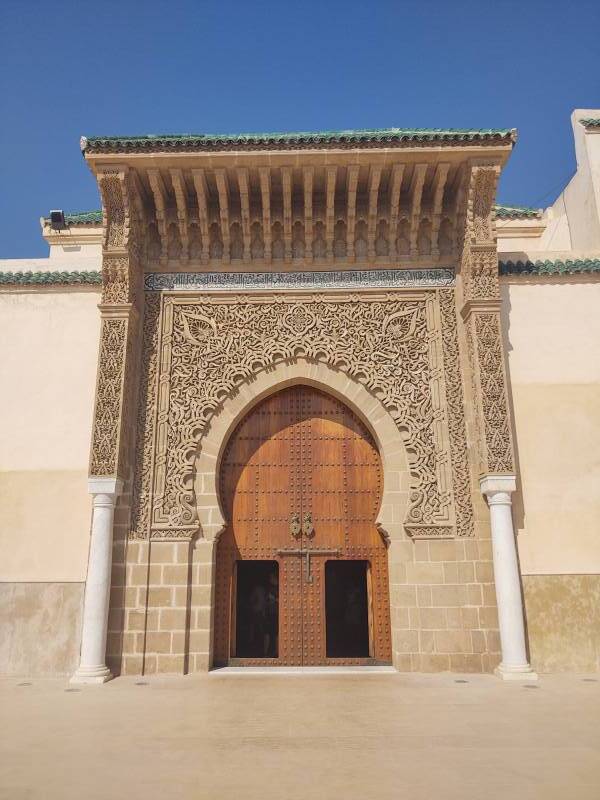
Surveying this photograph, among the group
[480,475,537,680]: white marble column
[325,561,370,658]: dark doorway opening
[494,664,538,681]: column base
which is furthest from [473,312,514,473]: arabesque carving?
[325,561,370,658]: dark doorway opening

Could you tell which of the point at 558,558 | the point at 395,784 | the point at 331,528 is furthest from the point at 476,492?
the point at 395,784

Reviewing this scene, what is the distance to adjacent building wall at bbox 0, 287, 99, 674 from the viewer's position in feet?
17.3

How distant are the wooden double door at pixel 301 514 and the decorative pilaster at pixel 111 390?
38.9 inches

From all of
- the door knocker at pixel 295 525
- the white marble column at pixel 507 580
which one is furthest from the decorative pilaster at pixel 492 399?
the door knocker at pixel 295 525

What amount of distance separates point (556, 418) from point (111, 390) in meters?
4.01

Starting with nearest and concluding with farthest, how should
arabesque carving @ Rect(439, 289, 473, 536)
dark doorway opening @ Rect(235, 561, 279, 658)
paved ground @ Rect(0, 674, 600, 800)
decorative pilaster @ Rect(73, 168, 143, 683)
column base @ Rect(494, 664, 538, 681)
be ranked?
paved ground @ Rect(0, 674, 600, 800), column base @ Rect(494, 664, 538, 681), decorative pilaster @ Rect(73, 168, 143, 683), arabesque carving @ Rect(439, 289, 473, 536), dark doorway opening @ Rect(235, 561, 279, 658)

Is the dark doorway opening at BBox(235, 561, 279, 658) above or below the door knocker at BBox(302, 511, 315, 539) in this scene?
below

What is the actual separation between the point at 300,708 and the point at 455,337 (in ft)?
11.6

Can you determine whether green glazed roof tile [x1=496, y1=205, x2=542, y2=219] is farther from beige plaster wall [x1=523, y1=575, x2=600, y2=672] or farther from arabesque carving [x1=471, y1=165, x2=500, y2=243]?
beige plaster wall [x1=523, y1=575, x2=600, y2=672]

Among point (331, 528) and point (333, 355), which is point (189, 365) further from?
point (331, 528)

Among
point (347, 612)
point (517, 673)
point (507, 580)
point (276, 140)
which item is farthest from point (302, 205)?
point (347, 612)

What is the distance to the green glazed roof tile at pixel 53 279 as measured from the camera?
6039 mm

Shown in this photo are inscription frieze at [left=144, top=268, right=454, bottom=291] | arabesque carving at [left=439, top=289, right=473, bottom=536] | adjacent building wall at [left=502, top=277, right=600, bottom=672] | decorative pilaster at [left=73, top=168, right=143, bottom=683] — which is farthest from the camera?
inscription frieze at [left=144, top=268, right=454, bottom=291]

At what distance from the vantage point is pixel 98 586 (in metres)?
5.10
